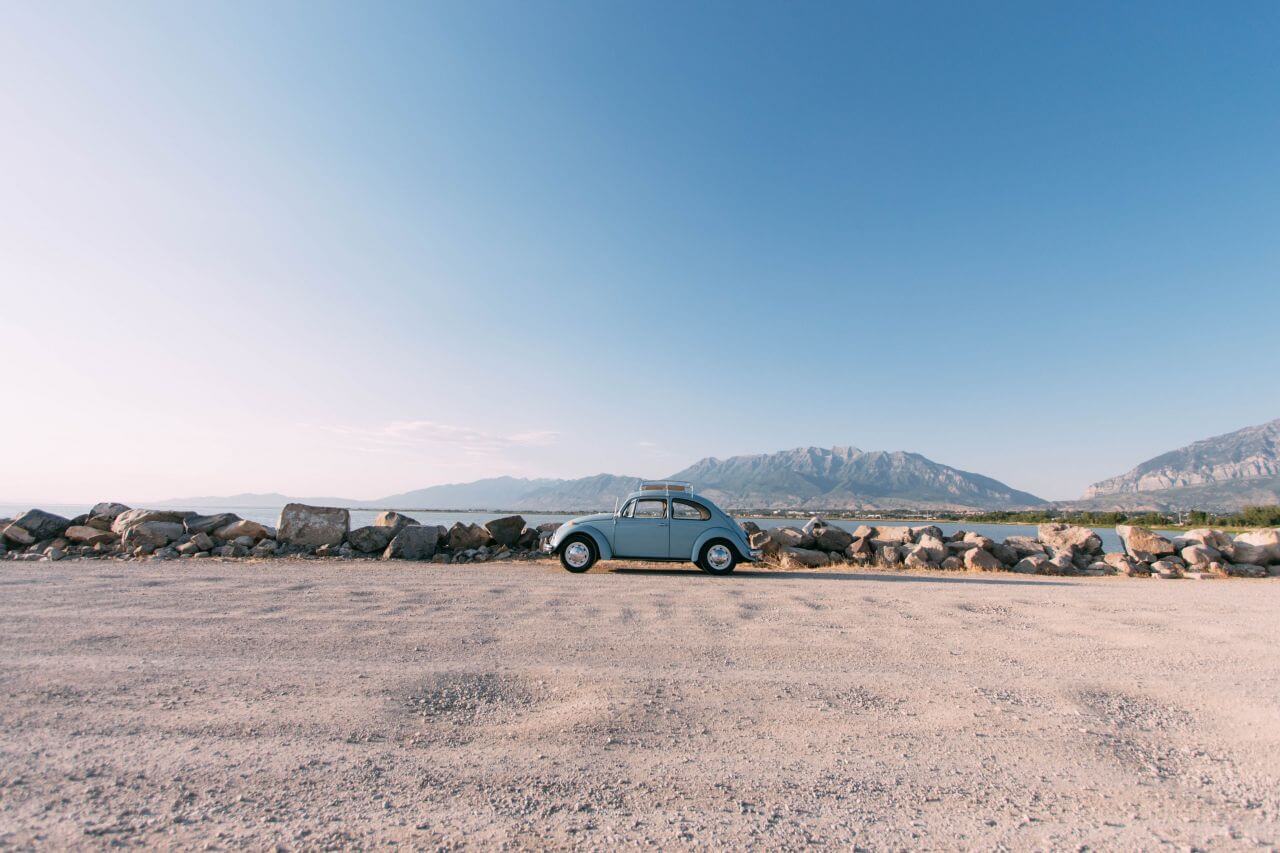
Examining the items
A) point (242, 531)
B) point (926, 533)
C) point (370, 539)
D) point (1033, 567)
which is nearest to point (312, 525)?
point (370, 539)

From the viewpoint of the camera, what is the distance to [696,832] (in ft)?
8.14

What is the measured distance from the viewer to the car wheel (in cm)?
1241

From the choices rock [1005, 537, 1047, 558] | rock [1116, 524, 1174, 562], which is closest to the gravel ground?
rock [1005, 537, 1047, 558]

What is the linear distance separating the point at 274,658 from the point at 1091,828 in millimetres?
5770

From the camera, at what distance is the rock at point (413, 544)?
14.6 m

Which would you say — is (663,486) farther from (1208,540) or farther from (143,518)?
(1208,540)

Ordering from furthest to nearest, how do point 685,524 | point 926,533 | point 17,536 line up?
point 926,533 < point 17,536 < point 685,524

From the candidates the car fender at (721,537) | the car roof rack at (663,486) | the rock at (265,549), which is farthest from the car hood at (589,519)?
the rock at (265,549)

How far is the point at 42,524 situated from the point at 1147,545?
3001cm

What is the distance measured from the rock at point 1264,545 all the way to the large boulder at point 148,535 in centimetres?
320

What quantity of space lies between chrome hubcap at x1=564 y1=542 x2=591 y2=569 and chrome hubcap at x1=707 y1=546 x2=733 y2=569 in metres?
2.70

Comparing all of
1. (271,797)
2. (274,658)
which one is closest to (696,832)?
(271,797)

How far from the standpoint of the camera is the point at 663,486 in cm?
1322

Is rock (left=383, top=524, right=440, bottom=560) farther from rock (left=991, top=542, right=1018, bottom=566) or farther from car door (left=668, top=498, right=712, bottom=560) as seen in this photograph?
rock (left=991, top=542, right=1018, bottom=566)
